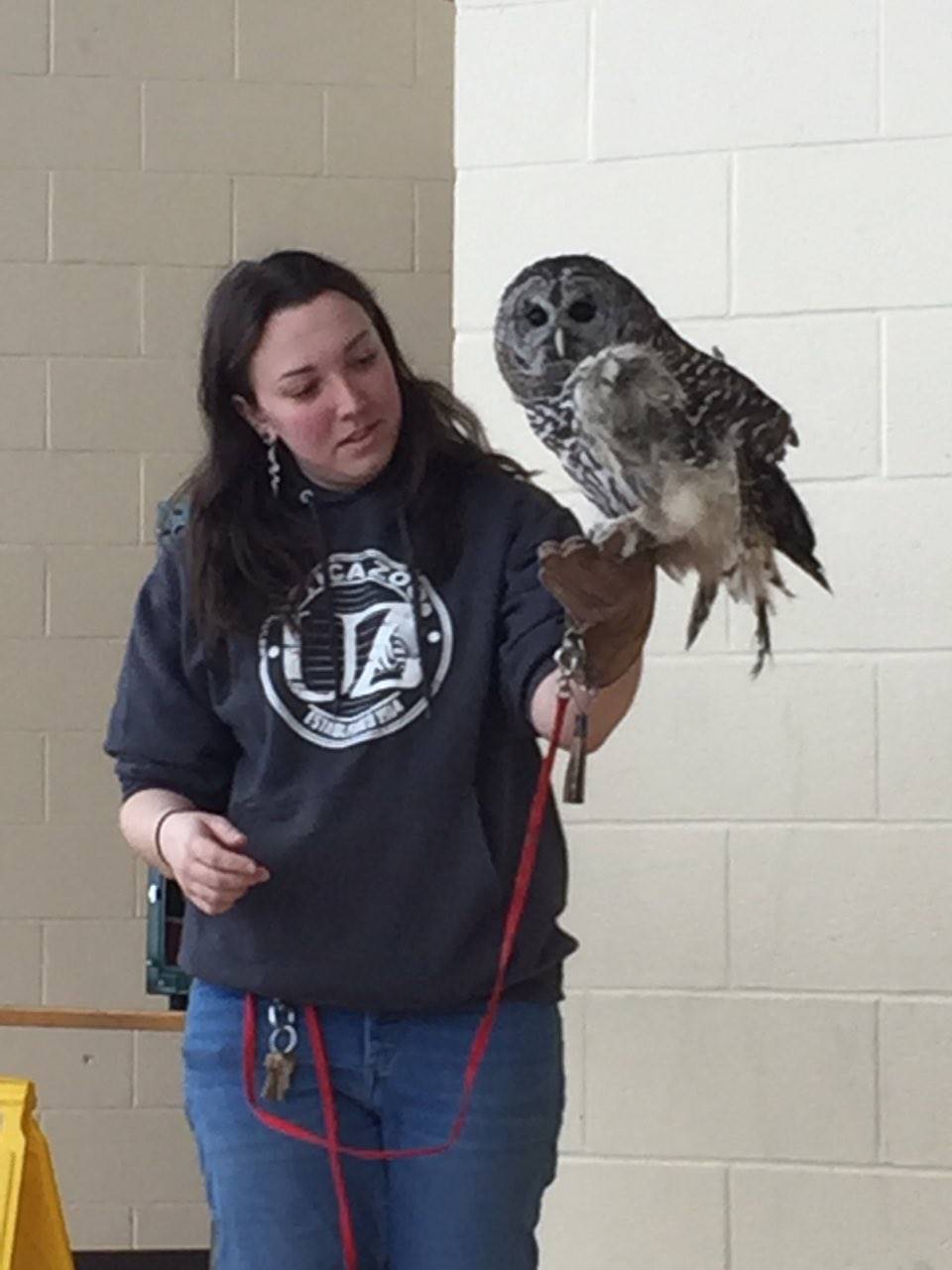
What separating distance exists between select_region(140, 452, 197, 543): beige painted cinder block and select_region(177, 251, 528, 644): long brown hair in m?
1.48

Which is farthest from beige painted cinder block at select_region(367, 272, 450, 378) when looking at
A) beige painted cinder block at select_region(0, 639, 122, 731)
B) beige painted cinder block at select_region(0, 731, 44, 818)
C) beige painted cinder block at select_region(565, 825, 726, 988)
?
beige painted cinder block at select_region(565, 825, 726, 988)

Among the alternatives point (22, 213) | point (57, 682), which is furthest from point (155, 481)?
point (22, 213)

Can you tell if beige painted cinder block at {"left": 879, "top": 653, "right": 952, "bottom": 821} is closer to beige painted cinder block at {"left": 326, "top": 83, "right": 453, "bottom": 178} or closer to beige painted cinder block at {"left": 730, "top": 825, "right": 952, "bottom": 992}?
beige painted cinder block at {"left": 730, "top": 825, "right": 952, "bottom": 992}

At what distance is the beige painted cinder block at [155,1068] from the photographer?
2.98 meters

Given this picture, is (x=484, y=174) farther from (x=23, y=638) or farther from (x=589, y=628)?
(x=23, y=638)

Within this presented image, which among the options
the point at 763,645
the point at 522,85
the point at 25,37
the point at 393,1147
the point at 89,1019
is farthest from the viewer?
the point at 25,37

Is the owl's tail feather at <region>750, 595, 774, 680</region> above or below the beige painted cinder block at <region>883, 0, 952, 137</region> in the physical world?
below

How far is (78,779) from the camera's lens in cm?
298

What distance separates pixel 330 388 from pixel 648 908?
0.77 meters

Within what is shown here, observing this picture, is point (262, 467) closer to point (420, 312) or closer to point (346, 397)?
point (346, 397)

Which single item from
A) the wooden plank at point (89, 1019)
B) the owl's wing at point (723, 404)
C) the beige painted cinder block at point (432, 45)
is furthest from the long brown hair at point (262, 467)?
the beige painted cinder block at point (432, 45)

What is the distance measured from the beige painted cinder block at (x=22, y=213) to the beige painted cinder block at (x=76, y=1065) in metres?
1.16

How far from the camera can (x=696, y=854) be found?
1.98 m

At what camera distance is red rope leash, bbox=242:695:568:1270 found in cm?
136
